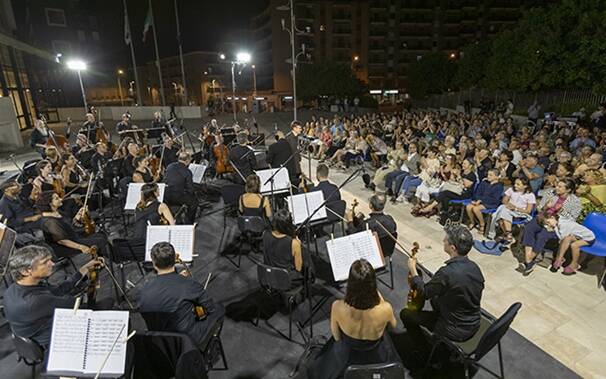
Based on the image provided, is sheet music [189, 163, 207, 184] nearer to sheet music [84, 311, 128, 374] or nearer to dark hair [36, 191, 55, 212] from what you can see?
dark hair [36, 191, 55, 212]

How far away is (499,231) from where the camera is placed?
19.3 feet

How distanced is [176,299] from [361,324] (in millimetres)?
1600

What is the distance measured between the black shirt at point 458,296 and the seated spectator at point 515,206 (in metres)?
3.14

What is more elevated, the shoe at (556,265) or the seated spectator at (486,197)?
the seated spectator at (486,197)

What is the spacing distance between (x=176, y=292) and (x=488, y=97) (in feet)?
89.0

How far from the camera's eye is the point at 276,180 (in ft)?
21.5

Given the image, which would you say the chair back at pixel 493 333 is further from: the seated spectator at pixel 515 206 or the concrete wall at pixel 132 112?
the concrete wall at pixel 132 112

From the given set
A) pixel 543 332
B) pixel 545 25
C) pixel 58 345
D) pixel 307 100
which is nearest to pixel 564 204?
pixel 543 332

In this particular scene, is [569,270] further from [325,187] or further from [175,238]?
[175,238]

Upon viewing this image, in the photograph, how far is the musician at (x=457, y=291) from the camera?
2.85 meters

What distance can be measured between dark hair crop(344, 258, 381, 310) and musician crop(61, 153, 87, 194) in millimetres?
6522

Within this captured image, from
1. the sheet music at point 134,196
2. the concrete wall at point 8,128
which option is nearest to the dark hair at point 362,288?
the sheet music at point 134,196

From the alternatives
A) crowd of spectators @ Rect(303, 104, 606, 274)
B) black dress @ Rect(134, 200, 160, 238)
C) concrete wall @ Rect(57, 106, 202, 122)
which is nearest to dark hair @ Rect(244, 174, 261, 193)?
black dress @ Rect(134, 200, 160, 238)

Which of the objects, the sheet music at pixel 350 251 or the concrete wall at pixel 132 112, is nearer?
the sheet music at pixel 350 251
